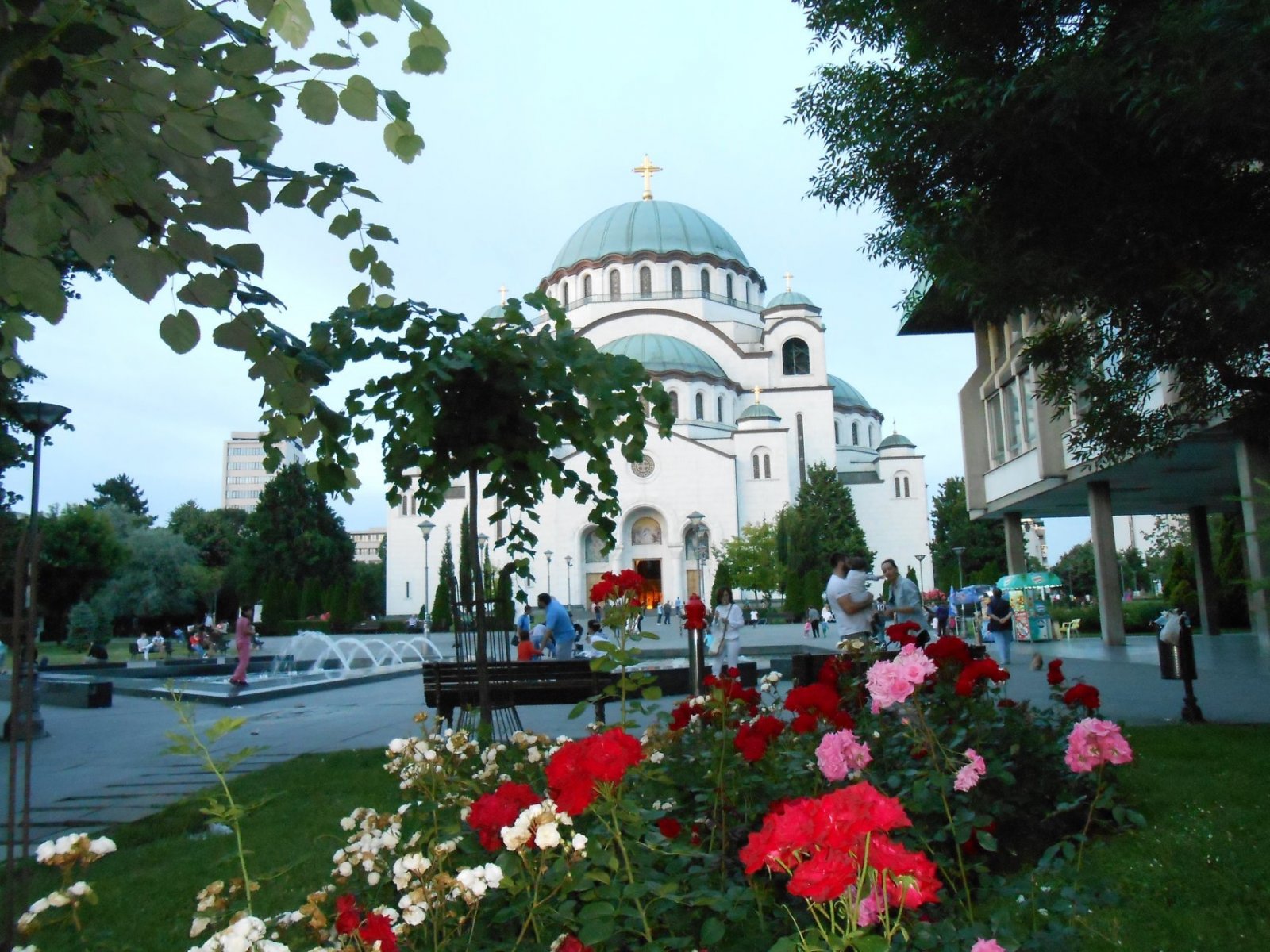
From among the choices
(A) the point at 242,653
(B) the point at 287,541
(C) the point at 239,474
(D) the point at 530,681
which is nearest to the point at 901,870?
(D) the point at 530,681

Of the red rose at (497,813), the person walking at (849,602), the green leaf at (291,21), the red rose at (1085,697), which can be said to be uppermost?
the green leaf at (291,21)

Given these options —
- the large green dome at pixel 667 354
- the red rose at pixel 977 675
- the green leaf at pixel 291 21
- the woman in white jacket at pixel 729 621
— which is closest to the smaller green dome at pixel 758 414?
the large green dome at pixel 667 354

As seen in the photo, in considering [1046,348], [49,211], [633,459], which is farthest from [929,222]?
[49,211]

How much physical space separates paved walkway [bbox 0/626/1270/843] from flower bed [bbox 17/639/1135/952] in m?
2.49

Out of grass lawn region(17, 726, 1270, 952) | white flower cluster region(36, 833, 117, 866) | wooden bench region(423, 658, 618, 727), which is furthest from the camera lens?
wooden bench region(423, 658, 618, 727)

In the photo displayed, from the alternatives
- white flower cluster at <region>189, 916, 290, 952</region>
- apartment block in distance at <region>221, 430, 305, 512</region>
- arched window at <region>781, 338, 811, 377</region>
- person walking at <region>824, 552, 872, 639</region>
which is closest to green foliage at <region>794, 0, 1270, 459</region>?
person walking at <region>824, 552, 872, 639</region>

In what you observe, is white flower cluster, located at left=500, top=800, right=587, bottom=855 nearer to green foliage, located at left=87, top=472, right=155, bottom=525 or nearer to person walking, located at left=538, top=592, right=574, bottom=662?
person walking, located at left=538, top=592, right=574, bottom=662

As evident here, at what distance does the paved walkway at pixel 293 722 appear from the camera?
23.9 ft

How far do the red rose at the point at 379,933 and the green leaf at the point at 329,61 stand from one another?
64.9 inches

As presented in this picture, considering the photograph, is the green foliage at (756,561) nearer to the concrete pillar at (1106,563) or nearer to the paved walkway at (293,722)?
the concrete pillar at (1106,563)

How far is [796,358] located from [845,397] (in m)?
8.87

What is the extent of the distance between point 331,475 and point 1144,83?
4901 millimetres

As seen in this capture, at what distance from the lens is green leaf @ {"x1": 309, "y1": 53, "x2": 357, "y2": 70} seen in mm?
2041

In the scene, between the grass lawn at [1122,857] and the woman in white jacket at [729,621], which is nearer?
the grass lawn at [1122,857]
